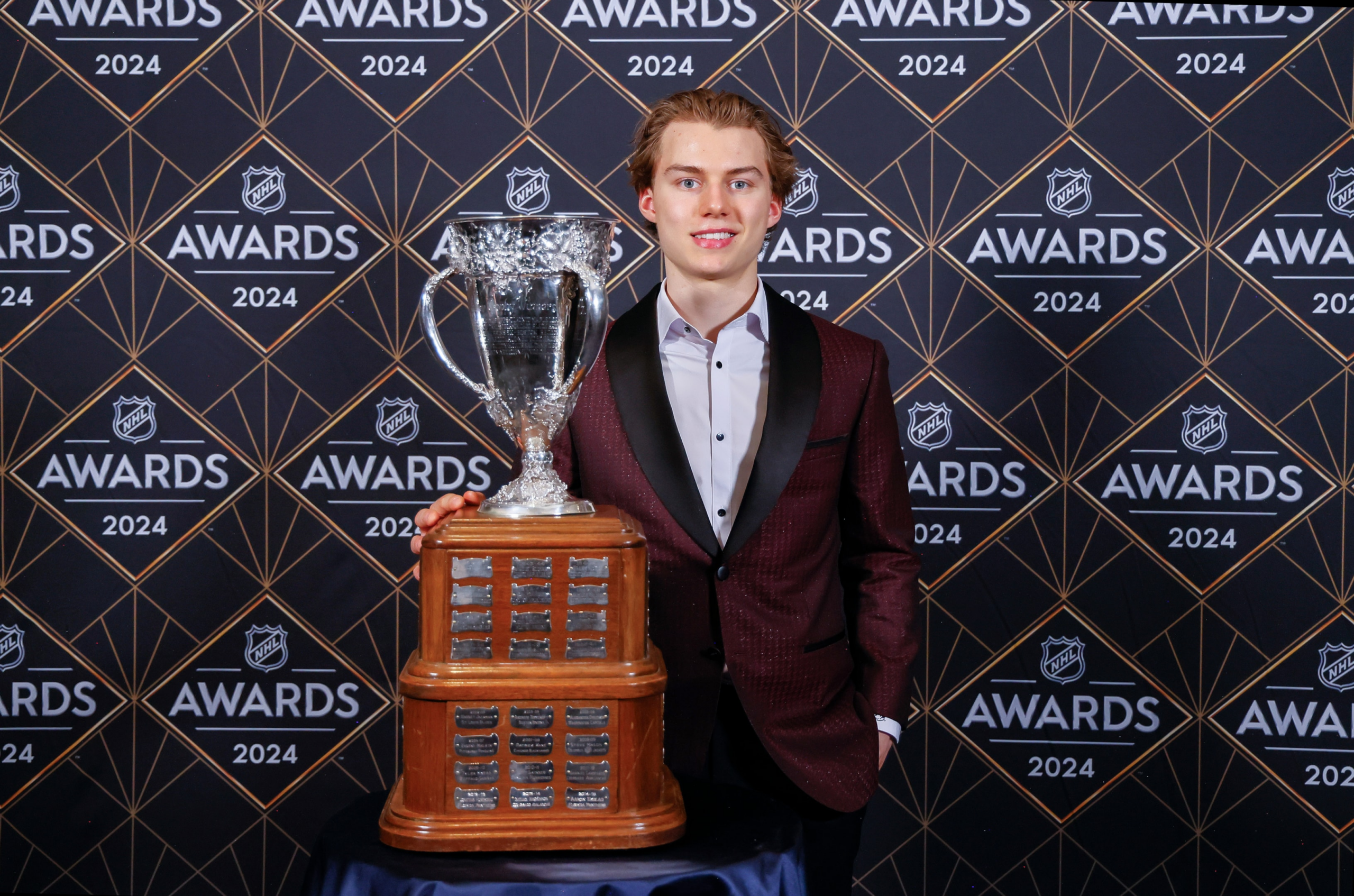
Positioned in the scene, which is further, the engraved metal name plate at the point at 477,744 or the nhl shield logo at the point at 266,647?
the nhl shield logo at the point at 266,647

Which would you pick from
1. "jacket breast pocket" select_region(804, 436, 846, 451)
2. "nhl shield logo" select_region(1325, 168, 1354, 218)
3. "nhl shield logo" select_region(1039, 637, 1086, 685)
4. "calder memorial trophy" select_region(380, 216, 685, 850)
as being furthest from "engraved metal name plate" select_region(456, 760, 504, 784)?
"nhl shield logo" select_region(1325, 168, 1354, 218)

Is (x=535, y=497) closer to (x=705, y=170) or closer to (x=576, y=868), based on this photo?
(x=576, y=868)

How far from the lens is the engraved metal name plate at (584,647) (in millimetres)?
1143

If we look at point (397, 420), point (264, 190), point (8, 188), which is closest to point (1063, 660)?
point (397, 420)

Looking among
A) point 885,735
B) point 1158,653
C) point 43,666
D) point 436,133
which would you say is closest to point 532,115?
point 436,133

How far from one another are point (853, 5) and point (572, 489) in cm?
140

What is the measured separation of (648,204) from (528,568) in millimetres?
741

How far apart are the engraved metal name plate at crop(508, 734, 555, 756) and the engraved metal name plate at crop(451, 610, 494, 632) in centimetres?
12

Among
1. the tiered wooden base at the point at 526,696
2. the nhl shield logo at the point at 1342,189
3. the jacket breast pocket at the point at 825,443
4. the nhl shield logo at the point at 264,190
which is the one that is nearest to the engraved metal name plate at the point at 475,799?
the tiered wooden base at the point at 526,696

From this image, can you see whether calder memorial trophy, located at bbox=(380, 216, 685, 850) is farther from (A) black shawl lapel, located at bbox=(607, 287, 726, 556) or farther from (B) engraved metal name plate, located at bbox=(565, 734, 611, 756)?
(A) black shawl lapel, located at bbox=(607, 287, 726, 556)

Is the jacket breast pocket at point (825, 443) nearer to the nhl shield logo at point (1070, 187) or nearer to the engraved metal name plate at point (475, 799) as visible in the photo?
the engraved metal name plate at point (475, 799)

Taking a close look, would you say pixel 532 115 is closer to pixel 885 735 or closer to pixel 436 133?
pixel 436 133

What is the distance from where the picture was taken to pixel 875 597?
1743 millimetres

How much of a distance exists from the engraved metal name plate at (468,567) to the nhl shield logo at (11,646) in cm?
194
